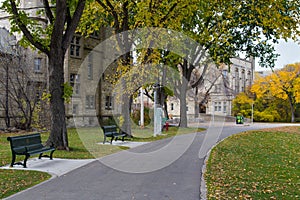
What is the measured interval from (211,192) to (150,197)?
1.40m

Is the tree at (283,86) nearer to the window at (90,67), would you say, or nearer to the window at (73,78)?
the window at (90,67)

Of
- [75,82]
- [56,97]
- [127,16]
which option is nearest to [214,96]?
[75,82]

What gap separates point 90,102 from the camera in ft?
118

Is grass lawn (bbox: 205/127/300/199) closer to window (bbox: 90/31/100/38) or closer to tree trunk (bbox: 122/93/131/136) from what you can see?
tree trunk (bbox: 122/93/131/136)

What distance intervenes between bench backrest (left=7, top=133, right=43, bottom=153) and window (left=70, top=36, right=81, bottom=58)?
22712mm

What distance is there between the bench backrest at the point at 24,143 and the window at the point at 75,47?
22.7 metres

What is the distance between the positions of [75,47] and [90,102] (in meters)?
5.97

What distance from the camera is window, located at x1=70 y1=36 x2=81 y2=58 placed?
33.6 metres

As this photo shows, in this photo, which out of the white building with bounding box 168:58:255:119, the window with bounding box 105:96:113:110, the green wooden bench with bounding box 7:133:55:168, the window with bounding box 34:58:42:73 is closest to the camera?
the green wooden bench with bounding box 7:133:55:168

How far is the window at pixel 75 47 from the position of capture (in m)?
33.6

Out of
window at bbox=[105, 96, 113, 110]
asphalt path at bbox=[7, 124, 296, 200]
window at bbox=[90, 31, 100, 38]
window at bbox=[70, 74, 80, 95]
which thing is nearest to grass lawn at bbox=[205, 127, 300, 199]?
A: asphalt path at bbox=[7, 124, 296, 200]

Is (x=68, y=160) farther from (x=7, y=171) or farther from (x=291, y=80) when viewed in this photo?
(x=291, y=80)

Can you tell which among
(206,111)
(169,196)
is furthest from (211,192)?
(206,111)

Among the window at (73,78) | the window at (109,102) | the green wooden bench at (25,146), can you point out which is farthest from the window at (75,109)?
the green wooden bench at (25,146)
